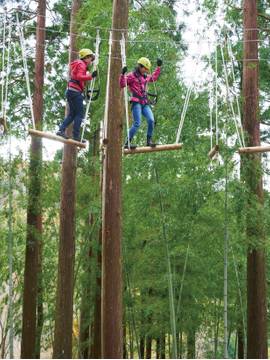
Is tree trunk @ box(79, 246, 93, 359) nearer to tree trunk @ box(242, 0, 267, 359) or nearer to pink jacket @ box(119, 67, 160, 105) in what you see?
tree trunk @ box(242, 0, 267, 359)

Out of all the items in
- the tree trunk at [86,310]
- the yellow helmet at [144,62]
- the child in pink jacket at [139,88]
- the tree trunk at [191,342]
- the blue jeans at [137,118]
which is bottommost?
the tree trunk at [191,342]

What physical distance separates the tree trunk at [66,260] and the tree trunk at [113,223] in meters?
2.82

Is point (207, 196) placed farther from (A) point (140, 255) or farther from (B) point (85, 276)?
(B) point (85, 276)

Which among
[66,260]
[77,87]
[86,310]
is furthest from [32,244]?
[77,87]

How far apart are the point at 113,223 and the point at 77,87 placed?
4.57ft

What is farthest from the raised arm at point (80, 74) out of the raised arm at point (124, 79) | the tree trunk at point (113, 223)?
the tree trunk at point (113, 223)

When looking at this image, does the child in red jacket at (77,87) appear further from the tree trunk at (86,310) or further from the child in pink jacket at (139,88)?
the tree trunk at (86,310)

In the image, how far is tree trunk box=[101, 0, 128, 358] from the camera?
216 inches

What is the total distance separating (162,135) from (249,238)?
1.86m

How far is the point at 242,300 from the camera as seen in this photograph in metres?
11.1

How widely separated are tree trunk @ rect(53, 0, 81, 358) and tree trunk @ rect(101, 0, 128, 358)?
2820mm

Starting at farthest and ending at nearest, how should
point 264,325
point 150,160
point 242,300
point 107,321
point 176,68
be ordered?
point 242,300
point 176,68
point 150,160
point 264,325
point 107,321

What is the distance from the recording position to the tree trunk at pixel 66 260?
8.42 m

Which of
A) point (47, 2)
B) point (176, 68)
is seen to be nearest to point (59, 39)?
point (47, 2)
